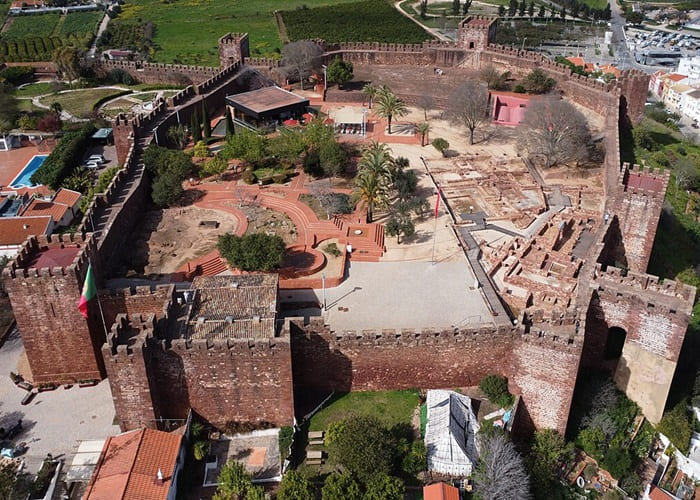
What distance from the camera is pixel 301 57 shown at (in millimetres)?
61469

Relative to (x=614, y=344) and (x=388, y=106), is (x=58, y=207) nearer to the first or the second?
(x=388, y=106)

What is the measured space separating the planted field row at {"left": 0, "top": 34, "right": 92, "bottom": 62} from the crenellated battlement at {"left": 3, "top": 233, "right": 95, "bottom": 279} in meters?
59.0

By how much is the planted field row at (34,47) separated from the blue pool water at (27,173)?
32168mm

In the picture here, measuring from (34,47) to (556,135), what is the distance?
228 ft

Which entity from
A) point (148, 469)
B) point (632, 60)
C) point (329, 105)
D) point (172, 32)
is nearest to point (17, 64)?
→ point (172, 32)

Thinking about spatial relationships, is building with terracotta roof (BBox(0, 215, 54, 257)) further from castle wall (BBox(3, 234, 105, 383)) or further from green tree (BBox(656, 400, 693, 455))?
green tree (BBox(656, 400, 693, 455))

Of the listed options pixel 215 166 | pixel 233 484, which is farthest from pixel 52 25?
pixel 233 484

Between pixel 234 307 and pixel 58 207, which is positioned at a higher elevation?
pixel 234 307

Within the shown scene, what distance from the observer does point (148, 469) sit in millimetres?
21828

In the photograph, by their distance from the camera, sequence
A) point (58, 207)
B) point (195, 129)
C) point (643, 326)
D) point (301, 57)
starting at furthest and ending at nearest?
point (301, 57)
point (195, 129)
point (58, 207)
point (643, 326)

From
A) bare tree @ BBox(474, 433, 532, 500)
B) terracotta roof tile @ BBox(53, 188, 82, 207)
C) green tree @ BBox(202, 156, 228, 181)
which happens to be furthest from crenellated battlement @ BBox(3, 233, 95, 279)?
bare tree @ BBox(474, 433, 532, 500)

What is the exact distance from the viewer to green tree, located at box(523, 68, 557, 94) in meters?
55.5

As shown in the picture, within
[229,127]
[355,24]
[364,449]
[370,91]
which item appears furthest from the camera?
[355,24]

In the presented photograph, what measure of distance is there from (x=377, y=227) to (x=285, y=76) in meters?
28.7
